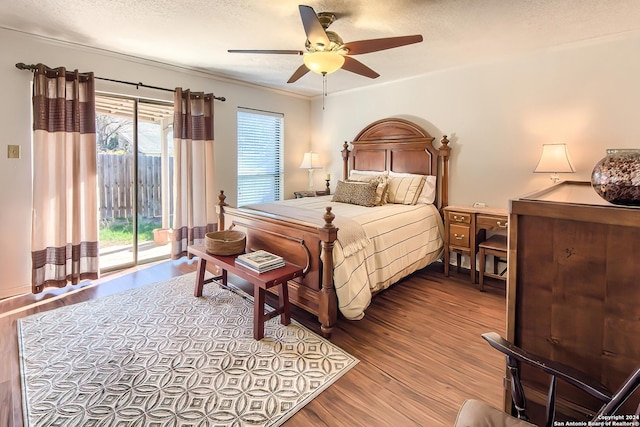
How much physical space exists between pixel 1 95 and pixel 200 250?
234 cm

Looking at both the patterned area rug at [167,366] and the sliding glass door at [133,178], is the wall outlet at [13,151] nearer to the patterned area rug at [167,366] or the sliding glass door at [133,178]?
the sliding glass door at [133,178]

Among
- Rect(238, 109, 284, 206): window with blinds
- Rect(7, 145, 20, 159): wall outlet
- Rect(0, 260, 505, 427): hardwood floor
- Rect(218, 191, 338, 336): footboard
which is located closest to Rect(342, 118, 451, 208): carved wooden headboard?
Rect(238, 109, 284, 206): window with blinds

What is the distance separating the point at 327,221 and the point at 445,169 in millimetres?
2347

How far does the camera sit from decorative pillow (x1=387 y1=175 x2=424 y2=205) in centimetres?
397

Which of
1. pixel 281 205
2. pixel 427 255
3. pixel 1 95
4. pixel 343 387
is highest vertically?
pixel 1 95

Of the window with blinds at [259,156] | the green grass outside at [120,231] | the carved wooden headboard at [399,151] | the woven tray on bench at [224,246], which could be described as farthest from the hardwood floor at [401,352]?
the window with blinds at [259,156]

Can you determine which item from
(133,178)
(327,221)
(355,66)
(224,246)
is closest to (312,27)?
(355,66)

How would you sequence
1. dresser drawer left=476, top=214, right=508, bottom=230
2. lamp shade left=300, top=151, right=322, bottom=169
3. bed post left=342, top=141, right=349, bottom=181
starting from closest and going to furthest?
dresser drawer left=476, top=214, right=508, bottom=230
bed post left=342, top=141, right=349, bottom=181
lamp shade left=300, top=151, right=322, bottom=169

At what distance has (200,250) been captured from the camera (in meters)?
2.97

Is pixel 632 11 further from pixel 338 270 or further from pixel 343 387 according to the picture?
pixel 343 387

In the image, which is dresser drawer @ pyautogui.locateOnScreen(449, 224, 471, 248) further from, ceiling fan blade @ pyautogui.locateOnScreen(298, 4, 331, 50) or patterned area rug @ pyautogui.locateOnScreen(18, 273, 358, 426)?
ceiling fan blade @ pyautogui.locateOnScreen(298, 4, 331, 50)

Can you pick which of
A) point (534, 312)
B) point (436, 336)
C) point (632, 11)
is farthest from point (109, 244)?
point (632, 11)

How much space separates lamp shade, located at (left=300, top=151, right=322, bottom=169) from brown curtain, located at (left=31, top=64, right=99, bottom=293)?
9.32ft

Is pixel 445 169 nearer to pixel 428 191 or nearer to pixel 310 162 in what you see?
pixel 428 191
